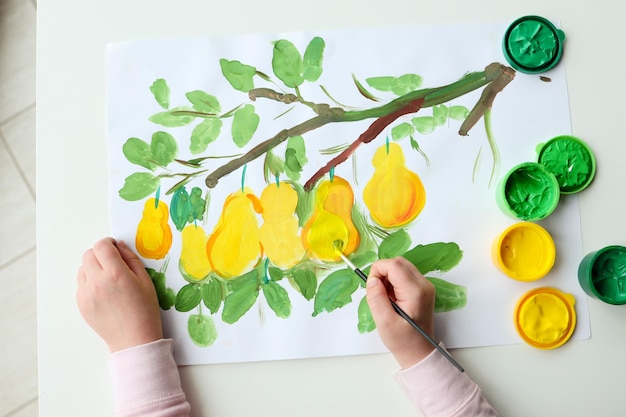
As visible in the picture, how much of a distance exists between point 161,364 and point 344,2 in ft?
1.82

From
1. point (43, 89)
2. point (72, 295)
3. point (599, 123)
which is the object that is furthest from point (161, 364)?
point (599, 123)

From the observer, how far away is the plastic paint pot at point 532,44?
0.75m

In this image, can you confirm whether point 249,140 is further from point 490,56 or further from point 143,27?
point 490,56

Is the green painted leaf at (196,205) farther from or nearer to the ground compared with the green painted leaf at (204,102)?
nearer to the ground

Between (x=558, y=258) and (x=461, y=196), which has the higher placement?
(x=461, y=196)

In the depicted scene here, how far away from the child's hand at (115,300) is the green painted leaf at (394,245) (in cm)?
31

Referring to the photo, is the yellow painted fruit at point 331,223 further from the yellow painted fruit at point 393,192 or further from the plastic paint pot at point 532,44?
the plastic paint pot at point 532,44

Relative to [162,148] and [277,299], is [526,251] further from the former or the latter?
[162,148]

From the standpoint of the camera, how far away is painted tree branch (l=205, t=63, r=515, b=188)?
0.75m

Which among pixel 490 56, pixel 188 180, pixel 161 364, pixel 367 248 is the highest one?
pixel 490 56

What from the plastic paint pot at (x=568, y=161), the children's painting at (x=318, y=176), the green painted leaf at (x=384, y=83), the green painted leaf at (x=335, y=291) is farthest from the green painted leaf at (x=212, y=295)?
the plastic paint pot at (x=568, y=161)

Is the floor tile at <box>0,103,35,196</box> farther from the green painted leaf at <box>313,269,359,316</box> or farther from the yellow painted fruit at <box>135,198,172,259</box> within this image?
the green painted leaf at <box>313,269,359,316</box>

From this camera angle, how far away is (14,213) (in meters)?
1.10

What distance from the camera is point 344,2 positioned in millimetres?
766
